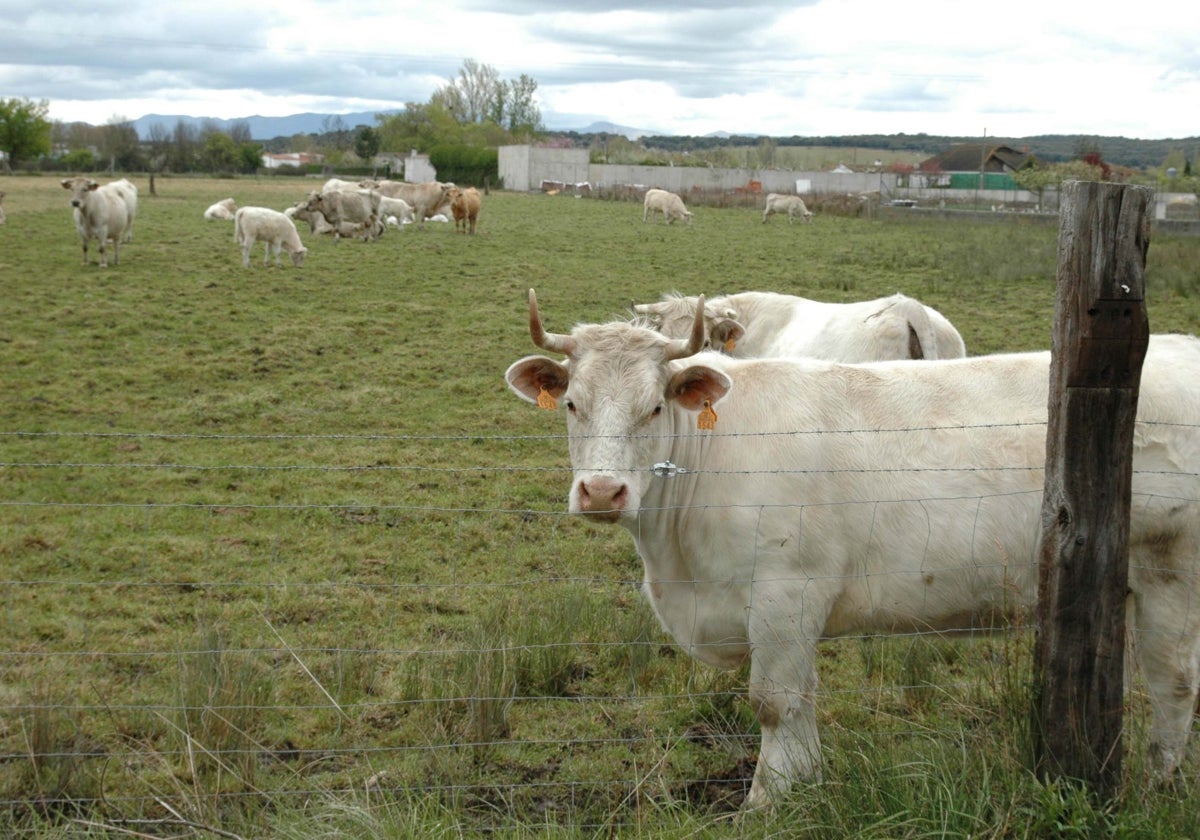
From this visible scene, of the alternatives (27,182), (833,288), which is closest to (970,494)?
(833,288)

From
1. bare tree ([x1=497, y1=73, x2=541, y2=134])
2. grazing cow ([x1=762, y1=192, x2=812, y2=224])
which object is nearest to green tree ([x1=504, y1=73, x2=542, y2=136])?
bare tree ([x1=497, y1=73, x2=541, y2=134])

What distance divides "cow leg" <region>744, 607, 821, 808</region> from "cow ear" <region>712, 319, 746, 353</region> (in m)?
4.16

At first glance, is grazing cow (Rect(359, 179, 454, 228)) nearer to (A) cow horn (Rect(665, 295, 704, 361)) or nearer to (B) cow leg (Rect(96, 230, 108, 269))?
(B) cow leg (Rect(96, 230, 108, 269))

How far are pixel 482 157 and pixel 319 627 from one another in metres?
72.3

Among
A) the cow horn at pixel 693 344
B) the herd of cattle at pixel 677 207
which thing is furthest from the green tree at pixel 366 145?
the cow horn at pixel 693 344

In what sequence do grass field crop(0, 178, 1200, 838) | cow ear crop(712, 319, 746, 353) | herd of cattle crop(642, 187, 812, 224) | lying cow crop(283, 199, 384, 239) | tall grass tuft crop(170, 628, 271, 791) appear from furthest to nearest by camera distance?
1. herd of cattle crop(642, 187, 812, 224)
2. lying cow crop(283, 199, 384, 239)
3. cow ear crop(712, 319, 746, 353)
4. tall grass tuft crop(170, 628, 271, 791)
5. grass field crop(0, 178, 1200, 838)

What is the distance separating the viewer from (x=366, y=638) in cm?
590

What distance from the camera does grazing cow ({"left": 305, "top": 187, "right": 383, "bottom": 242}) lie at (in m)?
28.4

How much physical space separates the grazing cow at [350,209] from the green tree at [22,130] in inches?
2411

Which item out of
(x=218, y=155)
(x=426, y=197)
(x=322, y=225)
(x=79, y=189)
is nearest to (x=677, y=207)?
(x=426, y=197)

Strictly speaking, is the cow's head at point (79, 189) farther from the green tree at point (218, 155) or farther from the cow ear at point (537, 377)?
the green tree at point (218, 155)

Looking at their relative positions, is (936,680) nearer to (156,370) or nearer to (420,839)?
(420,839)

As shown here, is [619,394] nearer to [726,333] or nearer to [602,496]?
[602,496]

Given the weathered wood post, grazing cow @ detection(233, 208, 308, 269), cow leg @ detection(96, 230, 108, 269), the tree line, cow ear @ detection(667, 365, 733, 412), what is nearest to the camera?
the weathered wood post
